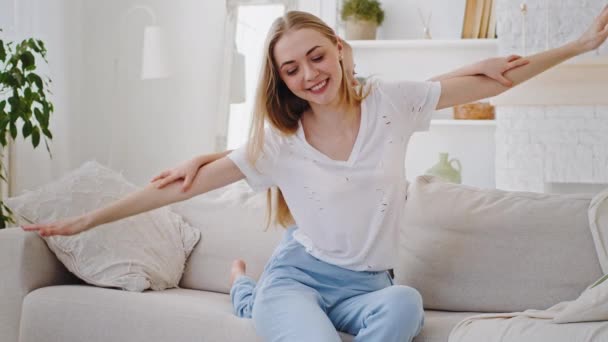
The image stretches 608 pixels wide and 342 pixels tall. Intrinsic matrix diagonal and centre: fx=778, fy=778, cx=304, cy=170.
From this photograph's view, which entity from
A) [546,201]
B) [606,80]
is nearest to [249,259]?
[546,201]

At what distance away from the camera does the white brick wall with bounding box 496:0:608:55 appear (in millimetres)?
4535

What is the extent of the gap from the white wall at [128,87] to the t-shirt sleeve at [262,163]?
2884 mm

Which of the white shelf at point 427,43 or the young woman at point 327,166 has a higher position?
the white shelf at point 427,43

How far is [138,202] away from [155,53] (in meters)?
2.98

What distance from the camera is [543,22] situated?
4.60 m

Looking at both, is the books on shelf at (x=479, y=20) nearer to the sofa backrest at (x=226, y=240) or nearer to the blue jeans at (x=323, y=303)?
the sofa backrest at (x=226, y=240)

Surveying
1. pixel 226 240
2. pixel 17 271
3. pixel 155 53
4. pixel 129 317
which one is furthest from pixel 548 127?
pixel 17 271

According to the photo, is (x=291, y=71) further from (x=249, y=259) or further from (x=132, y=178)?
(x=132, y=178)

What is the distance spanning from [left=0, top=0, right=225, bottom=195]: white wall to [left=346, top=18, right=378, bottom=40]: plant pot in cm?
89

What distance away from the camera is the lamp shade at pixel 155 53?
4.80 metres

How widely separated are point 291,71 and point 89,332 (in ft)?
3.19

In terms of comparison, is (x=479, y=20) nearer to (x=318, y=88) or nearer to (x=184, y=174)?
(x=318, y=88)

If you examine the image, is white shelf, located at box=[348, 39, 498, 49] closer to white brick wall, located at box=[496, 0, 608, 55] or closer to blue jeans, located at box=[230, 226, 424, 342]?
white brick wall, located at box=[496, 0, 608, 55]

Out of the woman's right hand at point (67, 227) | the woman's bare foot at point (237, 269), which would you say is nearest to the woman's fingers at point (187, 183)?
the woman's right hand at point (67, 227)
